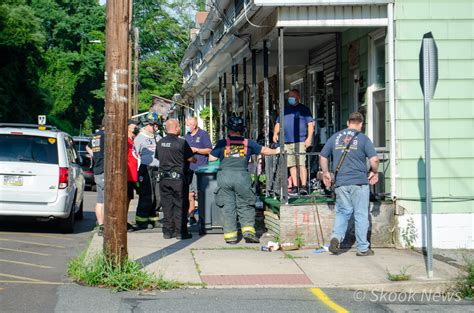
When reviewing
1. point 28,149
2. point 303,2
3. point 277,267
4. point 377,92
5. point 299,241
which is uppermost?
point 303,2

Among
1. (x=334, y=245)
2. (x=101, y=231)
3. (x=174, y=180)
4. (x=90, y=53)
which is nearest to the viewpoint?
(x=334, y=245)

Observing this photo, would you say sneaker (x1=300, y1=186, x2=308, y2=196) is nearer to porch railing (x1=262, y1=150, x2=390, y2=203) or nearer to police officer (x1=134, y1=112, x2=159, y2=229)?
porch railing (x1=262, y1=150, x2=390, y2=203)

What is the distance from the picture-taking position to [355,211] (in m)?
10.1

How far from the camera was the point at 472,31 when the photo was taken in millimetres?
11180

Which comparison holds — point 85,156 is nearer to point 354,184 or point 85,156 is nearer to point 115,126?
point 354,184

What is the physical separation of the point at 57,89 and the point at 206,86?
105 feet

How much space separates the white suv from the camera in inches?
481

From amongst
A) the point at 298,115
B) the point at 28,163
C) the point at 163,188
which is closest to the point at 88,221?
the point at 28,163

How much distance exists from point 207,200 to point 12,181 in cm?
324

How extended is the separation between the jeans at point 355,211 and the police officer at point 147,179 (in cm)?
374

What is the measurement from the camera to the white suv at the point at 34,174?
481 inches

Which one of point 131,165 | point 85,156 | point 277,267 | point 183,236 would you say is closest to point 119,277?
point 277,267

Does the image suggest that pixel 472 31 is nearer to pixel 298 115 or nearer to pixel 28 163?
pixel 298 115

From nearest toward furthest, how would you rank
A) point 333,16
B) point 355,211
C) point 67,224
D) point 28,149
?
point 355,211
point 333,16
point 28,149
point 67,224
